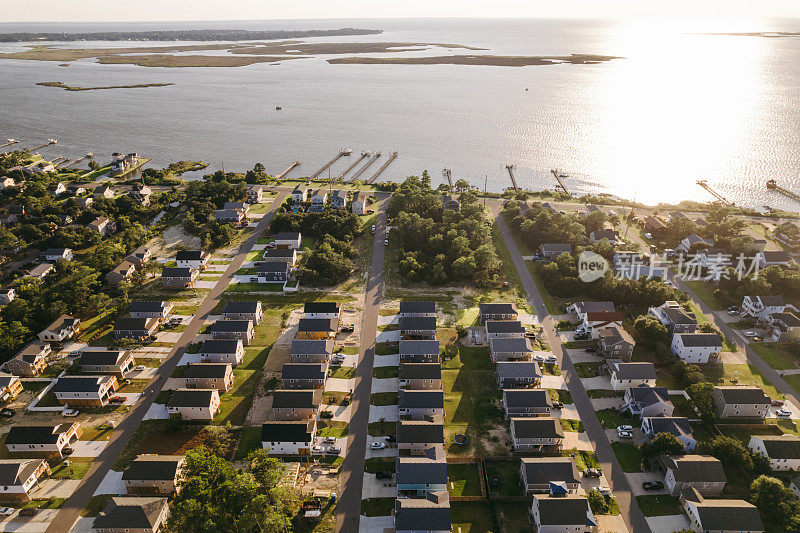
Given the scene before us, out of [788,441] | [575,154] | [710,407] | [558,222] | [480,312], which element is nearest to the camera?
[788,441]

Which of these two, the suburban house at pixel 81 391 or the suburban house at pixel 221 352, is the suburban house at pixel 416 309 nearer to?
the suburban house at pixel 221 352

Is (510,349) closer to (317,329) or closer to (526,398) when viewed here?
(526,398)

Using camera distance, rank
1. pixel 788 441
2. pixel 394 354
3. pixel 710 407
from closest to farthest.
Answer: pixel 788 441 < pixel 710 407 < pixel 394 354

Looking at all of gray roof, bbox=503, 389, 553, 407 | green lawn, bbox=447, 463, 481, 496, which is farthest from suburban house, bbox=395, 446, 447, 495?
gray roof, bbox=503, 389, 553, 407

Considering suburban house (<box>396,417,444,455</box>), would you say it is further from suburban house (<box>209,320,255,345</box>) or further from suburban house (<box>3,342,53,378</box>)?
suburban house (<box>3,342,53,378</box>)

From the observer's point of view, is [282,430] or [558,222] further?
[558,222]

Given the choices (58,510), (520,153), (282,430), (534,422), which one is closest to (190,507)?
(282,430)

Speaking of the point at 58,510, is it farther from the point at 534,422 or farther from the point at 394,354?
the point at 534,422

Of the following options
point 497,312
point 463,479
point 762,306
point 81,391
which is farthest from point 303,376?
point 762,306
